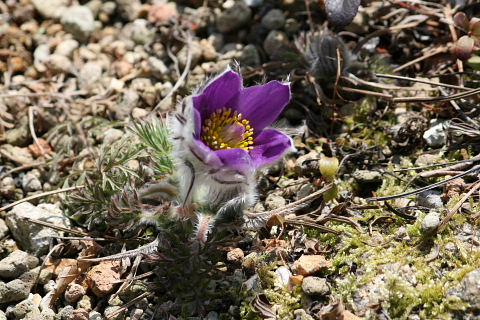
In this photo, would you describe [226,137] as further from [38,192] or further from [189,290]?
[38,192]

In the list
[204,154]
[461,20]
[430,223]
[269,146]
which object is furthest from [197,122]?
[461,20]

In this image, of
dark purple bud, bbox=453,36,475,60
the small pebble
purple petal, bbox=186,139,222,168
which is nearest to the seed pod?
the small pebble

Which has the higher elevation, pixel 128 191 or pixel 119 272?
pixel 128 191

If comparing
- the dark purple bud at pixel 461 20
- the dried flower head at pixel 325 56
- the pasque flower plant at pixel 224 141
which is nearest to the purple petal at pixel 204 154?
the pasque flower plant at pixel 224 141

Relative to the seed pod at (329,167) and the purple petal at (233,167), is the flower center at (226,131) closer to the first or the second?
the purple petal at (233,167)

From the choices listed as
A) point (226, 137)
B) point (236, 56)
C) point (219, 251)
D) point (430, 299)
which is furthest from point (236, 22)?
point (430, 299)

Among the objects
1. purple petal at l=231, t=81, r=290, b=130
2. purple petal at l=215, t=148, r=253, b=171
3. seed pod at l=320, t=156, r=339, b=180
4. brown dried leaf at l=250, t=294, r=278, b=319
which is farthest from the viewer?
seed pod at l=320, t=156, r=339, b=180

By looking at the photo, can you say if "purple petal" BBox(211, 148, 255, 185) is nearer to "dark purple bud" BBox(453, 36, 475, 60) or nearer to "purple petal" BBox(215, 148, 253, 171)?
"purple petal" BBox(215, 148, 253, 171)
